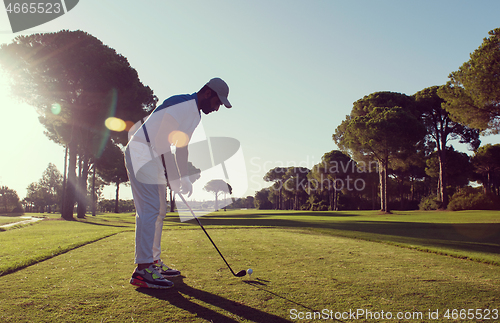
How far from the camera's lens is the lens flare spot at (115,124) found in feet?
85.9

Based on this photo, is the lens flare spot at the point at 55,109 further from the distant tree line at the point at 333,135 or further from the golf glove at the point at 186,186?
the golf glove at the point at 186,186

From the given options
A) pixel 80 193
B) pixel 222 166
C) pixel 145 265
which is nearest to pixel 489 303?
pixel 145 265

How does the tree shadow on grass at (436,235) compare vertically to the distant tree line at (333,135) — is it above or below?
below

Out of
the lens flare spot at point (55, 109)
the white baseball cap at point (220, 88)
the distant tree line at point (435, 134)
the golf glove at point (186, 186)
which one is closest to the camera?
the golf glove at point (186, 186)

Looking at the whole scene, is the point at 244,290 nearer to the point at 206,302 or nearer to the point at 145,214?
the point at 206,302

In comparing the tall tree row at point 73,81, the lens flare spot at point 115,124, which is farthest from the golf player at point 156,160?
the lens flare spot at point 115,124

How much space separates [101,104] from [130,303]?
25854mm

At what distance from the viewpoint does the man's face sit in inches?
146

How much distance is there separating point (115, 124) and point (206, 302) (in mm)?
27629

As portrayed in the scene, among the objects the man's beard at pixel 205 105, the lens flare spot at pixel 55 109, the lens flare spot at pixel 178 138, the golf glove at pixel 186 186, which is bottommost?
the golf glove at pixel 186 186

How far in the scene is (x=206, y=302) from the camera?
7.77 ft

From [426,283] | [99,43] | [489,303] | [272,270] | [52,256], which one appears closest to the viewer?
[489,303]

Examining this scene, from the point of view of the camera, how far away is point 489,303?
90.0 inches

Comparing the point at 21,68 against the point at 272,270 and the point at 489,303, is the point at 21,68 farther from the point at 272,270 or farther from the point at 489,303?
the point at 489,303
